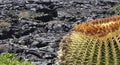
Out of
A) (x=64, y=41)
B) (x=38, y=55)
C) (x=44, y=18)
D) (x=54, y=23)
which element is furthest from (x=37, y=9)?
(x=64, y=41)

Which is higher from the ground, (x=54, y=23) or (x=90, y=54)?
(x=90, y=54)

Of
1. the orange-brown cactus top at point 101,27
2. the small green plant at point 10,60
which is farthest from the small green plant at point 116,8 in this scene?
the orange-brown cactus top at point 101,27

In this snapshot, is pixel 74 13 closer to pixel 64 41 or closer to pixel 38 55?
pixel 38 55

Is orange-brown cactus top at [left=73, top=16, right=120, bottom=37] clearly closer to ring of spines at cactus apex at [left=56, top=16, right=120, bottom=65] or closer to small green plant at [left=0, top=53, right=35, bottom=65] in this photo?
ring of spines at cactus apex at [left=56, top=16, right=120, bottom=65]

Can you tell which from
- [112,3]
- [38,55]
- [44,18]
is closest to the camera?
[38,55]

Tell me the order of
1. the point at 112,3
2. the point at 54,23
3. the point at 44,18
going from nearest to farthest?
the point at 54,23 < the point at 44,18 < the point at 112,3

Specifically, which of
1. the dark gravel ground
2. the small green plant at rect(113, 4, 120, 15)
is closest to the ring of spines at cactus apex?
the dark gravel ground

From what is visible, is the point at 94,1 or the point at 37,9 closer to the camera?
the point at 37,9

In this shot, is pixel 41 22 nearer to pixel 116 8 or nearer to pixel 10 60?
pixel 116 8

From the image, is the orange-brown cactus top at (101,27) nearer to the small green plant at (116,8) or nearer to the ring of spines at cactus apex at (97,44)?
the ring of spines at cactus apex at (97,44)
